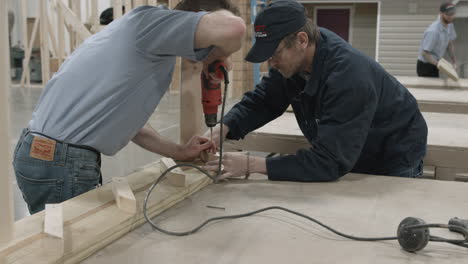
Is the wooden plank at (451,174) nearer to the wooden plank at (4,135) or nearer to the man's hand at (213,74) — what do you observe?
the man's hand at (213,74)

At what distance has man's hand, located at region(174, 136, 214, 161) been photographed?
6.36 feet

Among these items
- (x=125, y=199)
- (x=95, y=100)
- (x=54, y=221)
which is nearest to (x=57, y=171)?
(x=95, y=100)

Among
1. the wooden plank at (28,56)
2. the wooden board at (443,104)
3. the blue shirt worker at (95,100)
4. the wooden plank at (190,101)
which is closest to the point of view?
the blue shirt worker at (95,100)

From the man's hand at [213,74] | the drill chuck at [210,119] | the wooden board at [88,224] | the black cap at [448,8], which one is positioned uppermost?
the black cap at [448,8]

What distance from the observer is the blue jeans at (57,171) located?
64.2 inches

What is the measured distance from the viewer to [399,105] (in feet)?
6.74

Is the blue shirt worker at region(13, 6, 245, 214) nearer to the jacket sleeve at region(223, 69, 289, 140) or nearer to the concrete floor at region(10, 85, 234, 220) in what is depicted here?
the concrete floor at region(10, 85, 234, 220)

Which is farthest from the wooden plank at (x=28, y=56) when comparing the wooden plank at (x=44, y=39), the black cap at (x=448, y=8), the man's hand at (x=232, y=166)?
the man's hand at (x=232, y=166)

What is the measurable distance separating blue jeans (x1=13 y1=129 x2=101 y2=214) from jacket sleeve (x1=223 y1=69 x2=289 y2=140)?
2.62 ft

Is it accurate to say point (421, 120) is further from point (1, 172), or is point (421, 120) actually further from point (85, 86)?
point (1, 172)

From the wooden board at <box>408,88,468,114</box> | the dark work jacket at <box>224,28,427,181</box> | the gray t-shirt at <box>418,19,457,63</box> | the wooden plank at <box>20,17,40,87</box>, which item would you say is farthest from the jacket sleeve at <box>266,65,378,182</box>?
the wooden plank at <box>20,17,40,87</box>

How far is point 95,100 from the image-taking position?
1.60 meters

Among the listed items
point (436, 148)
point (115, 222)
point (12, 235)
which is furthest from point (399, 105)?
point (12, 235)

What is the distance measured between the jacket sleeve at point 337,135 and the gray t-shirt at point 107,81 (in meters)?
0.52
